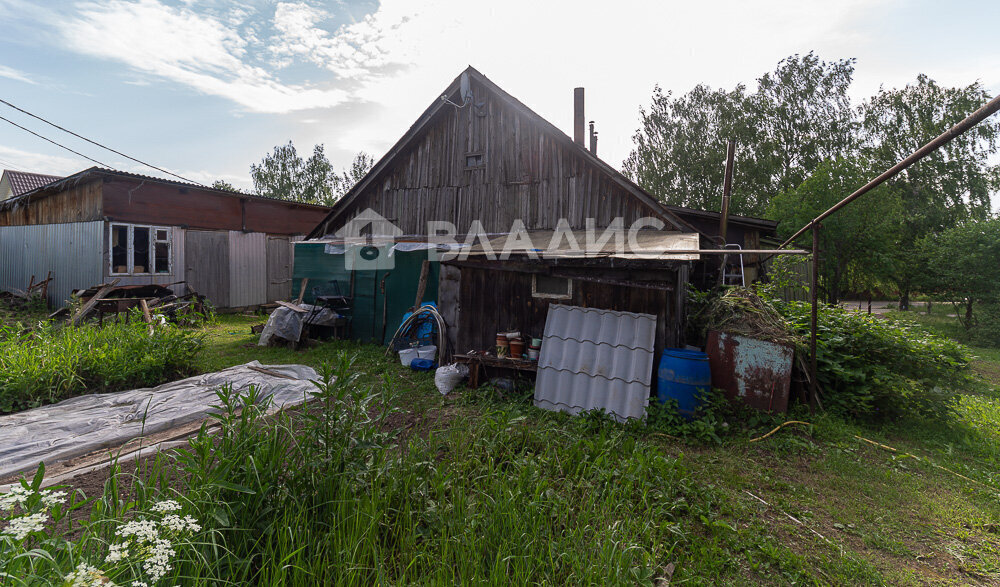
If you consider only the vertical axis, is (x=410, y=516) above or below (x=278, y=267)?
below

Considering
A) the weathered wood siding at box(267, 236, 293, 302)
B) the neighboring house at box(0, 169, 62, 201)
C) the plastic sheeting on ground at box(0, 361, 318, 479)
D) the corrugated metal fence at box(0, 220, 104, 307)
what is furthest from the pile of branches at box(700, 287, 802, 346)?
the neighboring house at box(0, 169, 62, 201)

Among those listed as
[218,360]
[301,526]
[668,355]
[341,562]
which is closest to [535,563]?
[341,562]

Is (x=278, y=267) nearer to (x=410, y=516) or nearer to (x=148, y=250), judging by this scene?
(x=148, y=250)

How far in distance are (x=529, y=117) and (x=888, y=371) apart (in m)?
7.14

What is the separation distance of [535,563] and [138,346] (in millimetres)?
6634

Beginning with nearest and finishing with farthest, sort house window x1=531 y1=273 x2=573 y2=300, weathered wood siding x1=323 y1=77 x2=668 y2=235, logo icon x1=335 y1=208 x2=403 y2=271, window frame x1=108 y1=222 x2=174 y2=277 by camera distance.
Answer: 1. house window x1=531 y1=273 x2=573 y2=300
2. weathered wood siding x1=323 y1=77 x2=668 y2=235
3. logo icon x1=335 y1=208 x2=403 y2=271
4. window frame x1=108 y1=222 x2=174 y2=277

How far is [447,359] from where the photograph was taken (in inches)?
293

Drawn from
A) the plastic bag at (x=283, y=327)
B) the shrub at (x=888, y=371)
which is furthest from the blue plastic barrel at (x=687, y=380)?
the plastic bag at (x=283, y=327)

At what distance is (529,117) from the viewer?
871cm

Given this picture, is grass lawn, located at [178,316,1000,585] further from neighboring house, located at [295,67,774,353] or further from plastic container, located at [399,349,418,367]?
plastic container, located at [399,349,418,367]

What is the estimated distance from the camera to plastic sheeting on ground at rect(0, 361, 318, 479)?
12.6ft

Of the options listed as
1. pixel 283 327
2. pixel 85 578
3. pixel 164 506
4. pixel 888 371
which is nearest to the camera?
pixel 85 578

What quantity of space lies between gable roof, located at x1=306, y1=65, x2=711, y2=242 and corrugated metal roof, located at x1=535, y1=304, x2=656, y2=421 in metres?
2.99

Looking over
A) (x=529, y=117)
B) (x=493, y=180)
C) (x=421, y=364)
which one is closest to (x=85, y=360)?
(x=421, y=364)
